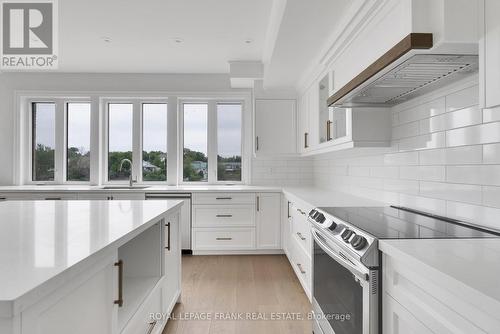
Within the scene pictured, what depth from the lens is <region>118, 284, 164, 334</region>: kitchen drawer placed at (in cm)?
152

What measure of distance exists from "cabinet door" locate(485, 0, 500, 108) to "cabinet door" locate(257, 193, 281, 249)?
9.94 ft

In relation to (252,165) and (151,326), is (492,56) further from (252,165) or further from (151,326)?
(252,165)

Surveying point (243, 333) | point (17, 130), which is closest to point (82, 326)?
point (243, 333)

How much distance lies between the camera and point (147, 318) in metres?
1.77

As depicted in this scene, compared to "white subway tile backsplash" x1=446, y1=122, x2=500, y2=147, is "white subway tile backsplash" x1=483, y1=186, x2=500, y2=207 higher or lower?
"white subway tile backsplash" x1=446, y1=122, x2=500, y2=147

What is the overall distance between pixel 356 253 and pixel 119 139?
4216mm

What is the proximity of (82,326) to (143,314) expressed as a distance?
72cm

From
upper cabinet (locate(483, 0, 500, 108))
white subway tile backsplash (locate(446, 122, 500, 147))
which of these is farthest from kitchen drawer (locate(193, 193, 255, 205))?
upper cabinet (locate(483, 0, 500, 108))

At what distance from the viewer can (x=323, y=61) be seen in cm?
284

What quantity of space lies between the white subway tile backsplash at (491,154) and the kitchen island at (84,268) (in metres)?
1.65

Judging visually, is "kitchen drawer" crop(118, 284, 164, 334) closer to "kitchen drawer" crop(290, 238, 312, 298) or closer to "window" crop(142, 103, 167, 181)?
"kitchen drawer" crop(290, 238, 312, 298)

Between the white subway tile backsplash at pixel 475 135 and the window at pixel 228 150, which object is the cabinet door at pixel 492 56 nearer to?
the white subway tile backsplash at pixel 475 135

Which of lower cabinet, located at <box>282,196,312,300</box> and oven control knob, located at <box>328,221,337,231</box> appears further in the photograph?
lower cabinet, located at <box>282,196,312,300</box>

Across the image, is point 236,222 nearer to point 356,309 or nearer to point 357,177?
point 357,177
